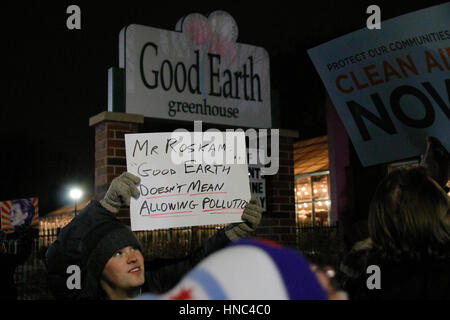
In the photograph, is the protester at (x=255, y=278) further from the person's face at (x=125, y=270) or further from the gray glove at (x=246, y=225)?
the gray glove at (x=246, y=225)

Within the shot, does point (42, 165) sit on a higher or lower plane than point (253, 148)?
higher

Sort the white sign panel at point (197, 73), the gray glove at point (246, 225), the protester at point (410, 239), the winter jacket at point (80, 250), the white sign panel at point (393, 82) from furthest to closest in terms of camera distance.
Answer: the white sign panel at point (197, 73), the white sign panel at point (393, 82), the gray glove at point (246, 225), the winter jacket at point (80, 250), the protester at point (410, 239)

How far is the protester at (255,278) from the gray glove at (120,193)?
1.95 m

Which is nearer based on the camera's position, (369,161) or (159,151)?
(159,151)

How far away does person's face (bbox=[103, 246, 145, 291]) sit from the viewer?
234 centimetres

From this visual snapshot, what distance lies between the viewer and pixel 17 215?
2741cm

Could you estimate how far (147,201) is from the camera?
3100 millimetres

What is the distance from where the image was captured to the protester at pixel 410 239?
5.47 feet

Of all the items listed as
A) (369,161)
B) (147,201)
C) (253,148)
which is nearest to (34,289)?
(253,148)

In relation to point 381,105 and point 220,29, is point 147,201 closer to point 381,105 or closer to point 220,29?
point 381,105

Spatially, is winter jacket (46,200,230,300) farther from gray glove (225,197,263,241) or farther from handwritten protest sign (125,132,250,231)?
gray glove (225,197,263,241)

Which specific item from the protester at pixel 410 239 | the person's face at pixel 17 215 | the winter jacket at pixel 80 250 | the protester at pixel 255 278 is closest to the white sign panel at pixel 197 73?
the winter jacket at pixel 80 250

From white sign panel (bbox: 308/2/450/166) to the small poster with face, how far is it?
2592 centimetres

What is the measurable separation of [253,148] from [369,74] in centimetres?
308
